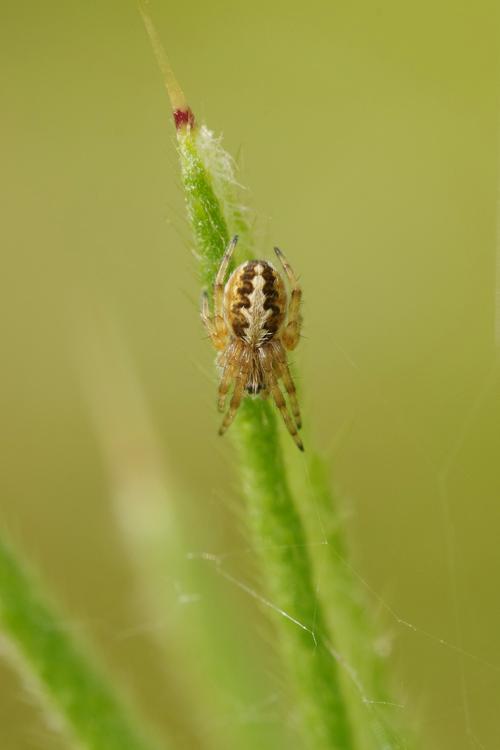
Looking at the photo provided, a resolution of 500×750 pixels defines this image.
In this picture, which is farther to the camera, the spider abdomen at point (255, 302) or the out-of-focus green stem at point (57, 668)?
the spider abdomen at point (255, 302)

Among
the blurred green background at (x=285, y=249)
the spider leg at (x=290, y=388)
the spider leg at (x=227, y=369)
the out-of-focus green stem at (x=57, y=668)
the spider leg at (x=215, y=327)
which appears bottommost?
the out-of-focus green stem at (x=57, y=668)

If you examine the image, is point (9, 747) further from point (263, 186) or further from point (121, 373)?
point (263, 186)

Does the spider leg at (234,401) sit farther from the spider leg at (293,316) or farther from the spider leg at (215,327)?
the spider leg at (215,327)

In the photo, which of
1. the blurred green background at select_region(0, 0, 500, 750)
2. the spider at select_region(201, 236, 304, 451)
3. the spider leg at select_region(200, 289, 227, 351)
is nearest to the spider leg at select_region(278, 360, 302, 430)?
the spider at select_region(201, 236, 304, 451)

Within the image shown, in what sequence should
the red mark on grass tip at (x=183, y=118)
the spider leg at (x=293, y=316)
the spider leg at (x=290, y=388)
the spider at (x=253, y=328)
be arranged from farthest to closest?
the spider leg at (x=293, y=316)
the spider at (x=253, y=328)
the spider leg at (x=290, y=388)
the red mark on grass tip at (x=183, y=118)

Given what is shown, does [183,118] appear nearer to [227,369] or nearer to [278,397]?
[278,397]

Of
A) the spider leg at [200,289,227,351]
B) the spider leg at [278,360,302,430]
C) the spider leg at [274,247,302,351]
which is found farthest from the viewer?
the spider leg at [200,289,227,351]

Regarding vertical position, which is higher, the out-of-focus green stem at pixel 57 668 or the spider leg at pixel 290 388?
the spider leg at pixel 290 388

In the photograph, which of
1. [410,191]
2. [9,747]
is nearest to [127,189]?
[410,191]

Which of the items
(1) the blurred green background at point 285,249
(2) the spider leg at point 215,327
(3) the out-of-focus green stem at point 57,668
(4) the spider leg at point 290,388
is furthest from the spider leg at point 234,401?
(1) the blurred green background at point 285,249

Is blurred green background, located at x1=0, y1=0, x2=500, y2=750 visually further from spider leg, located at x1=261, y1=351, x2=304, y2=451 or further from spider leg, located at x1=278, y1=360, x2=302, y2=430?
spider leg, located at x1=278, y1=360, x2=302, y2=430

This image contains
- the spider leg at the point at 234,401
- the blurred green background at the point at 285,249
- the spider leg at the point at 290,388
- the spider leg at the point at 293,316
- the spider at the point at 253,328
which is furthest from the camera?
the blurred green background at the point at 285,249
